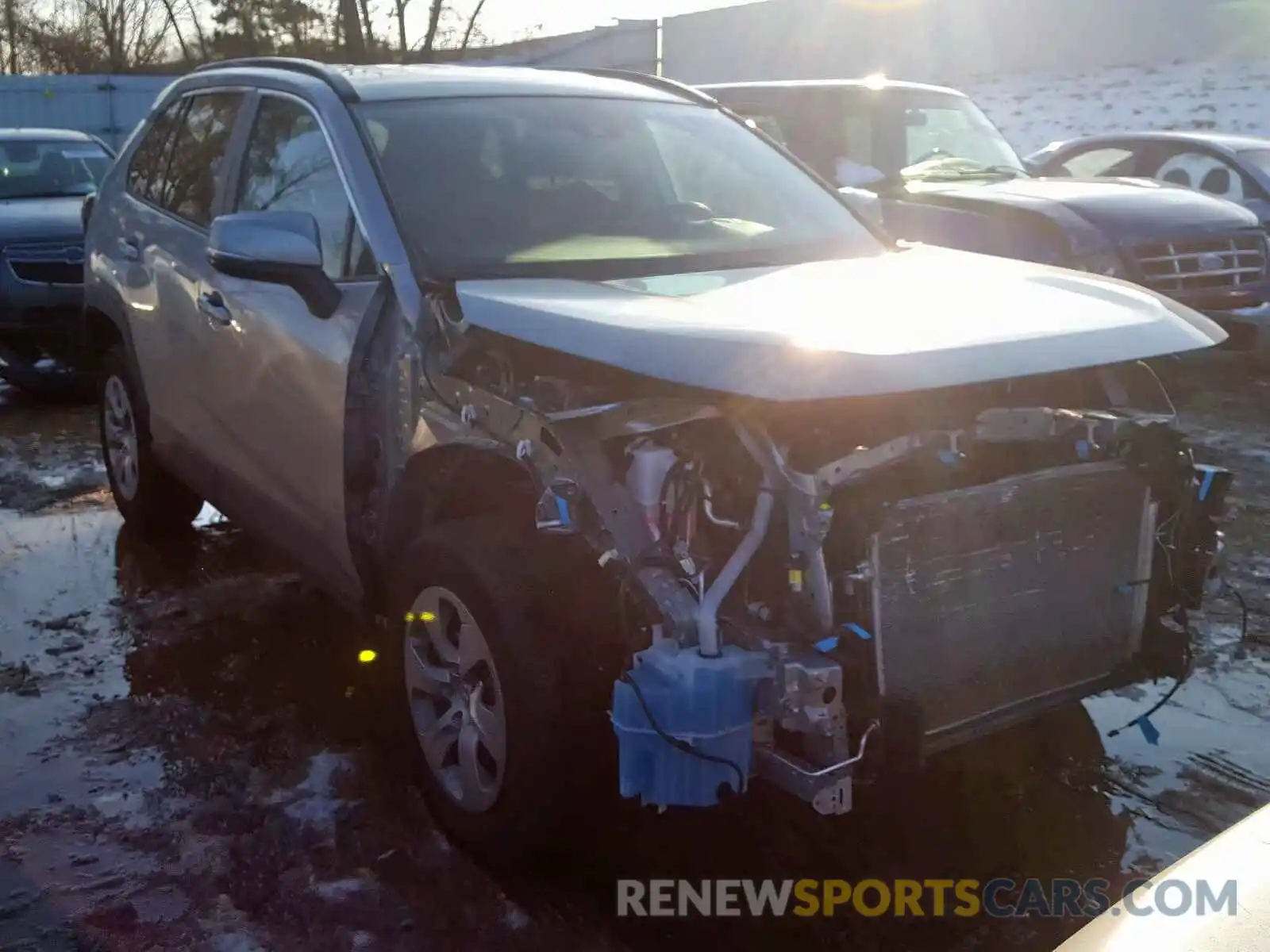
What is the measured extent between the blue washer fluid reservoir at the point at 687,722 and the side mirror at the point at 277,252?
1530 millimetres

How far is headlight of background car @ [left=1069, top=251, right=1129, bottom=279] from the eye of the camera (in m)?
7.51

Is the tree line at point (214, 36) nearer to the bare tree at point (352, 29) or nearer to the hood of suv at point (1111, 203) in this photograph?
the bare tree at point (352, 29)

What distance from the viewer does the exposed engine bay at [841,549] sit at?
8.57ft

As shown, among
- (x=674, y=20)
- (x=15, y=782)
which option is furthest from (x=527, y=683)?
(x=674, y=20)

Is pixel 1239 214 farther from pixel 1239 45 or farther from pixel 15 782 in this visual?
pixel 1239 45

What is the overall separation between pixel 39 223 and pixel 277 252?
6321 mm

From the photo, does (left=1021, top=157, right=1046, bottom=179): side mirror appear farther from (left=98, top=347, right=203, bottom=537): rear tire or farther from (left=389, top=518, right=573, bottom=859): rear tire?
(left=389, top=518, right=573, bottom=859): rear tire

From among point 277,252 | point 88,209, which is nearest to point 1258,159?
point 88,209

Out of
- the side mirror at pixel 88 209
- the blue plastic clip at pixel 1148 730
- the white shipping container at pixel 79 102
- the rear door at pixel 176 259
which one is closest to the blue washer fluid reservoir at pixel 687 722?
the blue plastic clip at pixel 1148 730

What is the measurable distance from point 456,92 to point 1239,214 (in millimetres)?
6455

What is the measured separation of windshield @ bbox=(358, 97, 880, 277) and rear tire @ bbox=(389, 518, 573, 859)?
0.83m

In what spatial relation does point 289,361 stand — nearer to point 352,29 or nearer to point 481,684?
point 481,684

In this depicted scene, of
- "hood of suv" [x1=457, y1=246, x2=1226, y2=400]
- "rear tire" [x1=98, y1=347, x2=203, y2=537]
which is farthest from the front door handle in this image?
"hood of suv" [x1=457, y1=246, x2=1226, y2=400]

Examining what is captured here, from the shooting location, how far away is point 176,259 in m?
4.59
